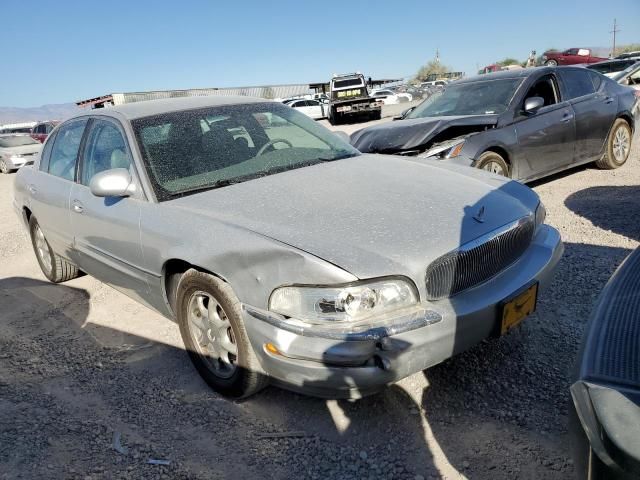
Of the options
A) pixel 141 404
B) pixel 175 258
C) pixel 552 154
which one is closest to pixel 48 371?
pixel 141 404

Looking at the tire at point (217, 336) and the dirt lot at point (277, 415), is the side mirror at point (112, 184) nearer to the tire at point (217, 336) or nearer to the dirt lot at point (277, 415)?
the tire at point (217, 336)

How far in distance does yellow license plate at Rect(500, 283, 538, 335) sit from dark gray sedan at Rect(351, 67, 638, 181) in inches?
120

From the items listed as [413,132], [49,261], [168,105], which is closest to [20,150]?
[49,261]

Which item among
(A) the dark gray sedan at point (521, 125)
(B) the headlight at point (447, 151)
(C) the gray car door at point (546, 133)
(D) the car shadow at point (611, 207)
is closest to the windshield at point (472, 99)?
(A) the dark gray sedan at point (521, 125)

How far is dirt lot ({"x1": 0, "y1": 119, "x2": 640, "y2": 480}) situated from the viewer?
228 centimetres

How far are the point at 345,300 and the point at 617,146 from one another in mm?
6582

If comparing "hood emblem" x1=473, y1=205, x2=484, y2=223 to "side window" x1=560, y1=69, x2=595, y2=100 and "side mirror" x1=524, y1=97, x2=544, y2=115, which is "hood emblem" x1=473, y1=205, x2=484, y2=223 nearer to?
"side mirror" x1=524, y1=97, x2=544, y2=115

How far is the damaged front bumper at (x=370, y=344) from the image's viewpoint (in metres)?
2.13

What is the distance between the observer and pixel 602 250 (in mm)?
4324

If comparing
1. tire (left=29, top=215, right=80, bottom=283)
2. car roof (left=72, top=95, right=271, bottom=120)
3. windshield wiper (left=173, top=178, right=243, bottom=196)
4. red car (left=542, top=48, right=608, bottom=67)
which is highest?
red car (left=542, top=48, right=608, bottom=67)

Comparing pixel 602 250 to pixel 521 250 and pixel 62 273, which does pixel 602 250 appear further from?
pixel 62 273

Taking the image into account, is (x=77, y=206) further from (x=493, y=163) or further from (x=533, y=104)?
(x=533, y=104)

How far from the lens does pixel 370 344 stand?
6.95 feet

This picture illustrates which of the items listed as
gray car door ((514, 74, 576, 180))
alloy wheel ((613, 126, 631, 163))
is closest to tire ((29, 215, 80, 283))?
gray car door ((514, 74, 576, 180))
